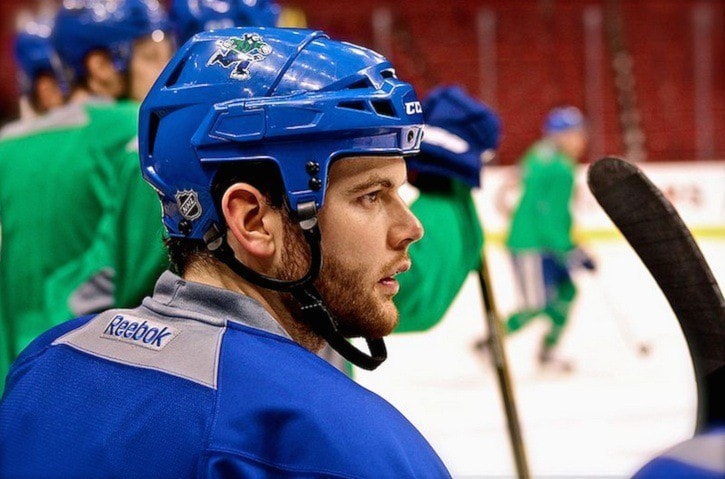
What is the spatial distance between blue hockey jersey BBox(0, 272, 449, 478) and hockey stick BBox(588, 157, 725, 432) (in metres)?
0.25

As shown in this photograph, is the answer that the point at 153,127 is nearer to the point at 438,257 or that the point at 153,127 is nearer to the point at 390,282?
the point at 390,282

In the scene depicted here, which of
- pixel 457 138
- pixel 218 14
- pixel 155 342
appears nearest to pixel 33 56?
pixel 218 14

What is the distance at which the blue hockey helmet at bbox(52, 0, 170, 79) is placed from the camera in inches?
104

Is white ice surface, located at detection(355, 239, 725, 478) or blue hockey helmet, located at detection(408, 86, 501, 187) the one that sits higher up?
blue hockey helmet, located at detection(408, 86, 501, 187)

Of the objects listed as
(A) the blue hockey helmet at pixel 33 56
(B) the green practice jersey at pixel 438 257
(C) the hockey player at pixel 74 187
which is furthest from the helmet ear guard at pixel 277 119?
(A) the blue hockey helmet at pixel 33 56

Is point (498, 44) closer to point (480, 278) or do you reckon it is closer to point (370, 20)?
point (370, 20)

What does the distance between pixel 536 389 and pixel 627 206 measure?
196 inches

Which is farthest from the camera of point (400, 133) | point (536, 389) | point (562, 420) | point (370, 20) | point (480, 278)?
point (370, 20)

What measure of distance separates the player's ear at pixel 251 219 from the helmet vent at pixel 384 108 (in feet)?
0.48

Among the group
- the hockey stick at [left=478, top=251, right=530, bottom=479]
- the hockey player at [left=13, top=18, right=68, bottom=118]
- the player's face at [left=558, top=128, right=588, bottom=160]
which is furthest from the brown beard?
the player's face at [left=558, top=128, right=588, bottom=160]

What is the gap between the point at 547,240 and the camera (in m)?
7.05

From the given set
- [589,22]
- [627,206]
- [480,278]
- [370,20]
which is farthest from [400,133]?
[589,22]

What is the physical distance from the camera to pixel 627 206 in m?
1.17

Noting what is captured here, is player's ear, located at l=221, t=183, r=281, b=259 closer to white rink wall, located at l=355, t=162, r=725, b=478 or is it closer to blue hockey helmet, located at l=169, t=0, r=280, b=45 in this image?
blue hockey helmet, located at l=169, t=0, r=280, b=45
